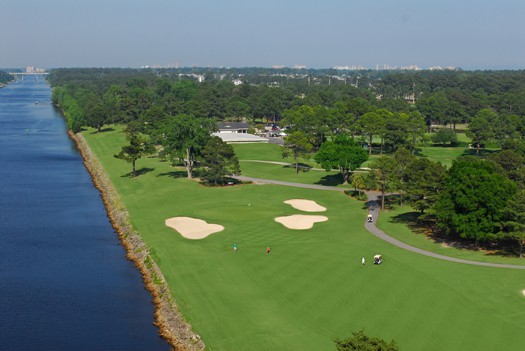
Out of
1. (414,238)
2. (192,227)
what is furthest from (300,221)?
(414,238)

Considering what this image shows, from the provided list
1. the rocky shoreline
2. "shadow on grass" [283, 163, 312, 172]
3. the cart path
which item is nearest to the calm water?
the rocky shoreline

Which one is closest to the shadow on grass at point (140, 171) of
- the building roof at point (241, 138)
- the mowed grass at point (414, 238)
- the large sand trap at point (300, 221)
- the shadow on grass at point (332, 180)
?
the shadow on grass at point (332, 180)

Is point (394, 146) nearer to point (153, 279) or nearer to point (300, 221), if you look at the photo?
point (300, 221)

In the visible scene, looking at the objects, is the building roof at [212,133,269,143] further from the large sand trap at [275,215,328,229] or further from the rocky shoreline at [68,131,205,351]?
the large sand trap at [275,215,328,229]

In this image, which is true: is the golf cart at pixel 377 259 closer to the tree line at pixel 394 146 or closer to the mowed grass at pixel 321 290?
the mowed grass at pixel 321 290

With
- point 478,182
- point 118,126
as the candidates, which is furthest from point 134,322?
point 118,126

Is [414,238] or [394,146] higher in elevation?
[394,146]

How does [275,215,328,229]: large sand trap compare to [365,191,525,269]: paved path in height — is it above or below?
below
